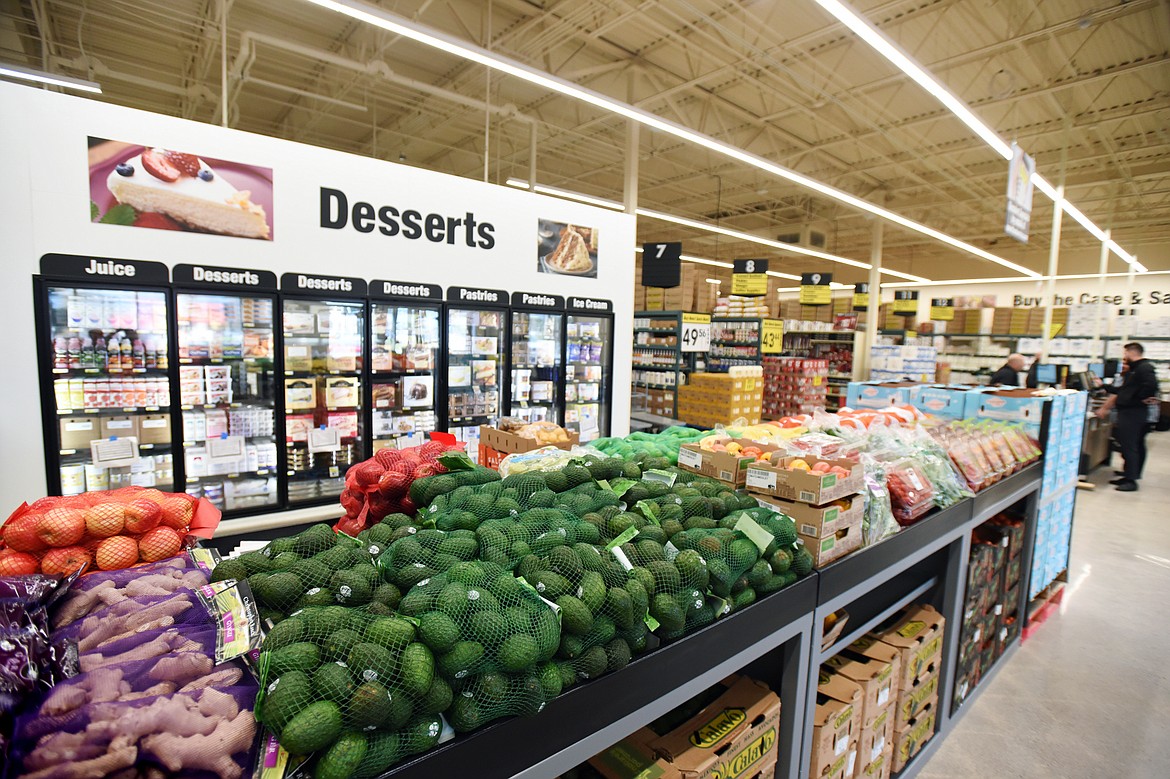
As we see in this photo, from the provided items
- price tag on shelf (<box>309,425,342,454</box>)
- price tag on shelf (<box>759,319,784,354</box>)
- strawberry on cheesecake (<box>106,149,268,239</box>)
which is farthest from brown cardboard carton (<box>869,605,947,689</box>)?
price tag on shelf (<box>759,319,784,354</box>)

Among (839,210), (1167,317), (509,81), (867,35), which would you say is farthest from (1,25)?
(1167,317)

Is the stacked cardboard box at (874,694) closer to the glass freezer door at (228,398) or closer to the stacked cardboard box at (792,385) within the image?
the glass freezer door at (228,398)

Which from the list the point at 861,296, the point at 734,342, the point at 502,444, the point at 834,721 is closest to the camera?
the point at 834,721

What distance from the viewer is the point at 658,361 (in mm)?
9984

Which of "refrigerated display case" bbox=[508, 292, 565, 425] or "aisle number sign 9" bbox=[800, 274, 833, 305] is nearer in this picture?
"refrigerated display case" bbox=[508, 292, 565, 425]

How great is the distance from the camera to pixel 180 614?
3.96 feet

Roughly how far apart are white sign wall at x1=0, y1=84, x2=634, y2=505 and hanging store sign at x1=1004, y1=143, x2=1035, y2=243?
14.5ft

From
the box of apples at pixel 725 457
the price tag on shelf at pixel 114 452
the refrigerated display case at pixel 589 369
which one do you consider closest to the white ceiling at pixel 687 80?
the refrigerated display case at pixel 589 369

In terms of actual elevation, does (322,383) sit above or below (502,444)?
above

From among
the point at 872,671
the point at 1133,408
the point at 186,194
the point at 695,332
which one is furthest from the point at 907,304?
the point at 186,194

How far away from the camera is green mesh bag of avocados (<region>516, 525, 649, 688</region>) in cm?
126

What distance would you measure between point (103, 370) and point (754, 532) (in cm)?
399

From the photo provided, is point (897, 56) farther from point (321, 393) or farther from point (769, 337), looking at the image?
point (769, 337)

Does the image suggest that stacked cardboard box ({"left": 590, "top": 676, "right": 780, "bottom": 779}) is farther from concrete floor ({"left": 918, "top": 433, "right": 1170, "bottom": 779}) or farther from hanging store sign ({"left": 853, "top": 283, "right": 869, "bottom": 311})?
hanging store sign ({"left": 853, "top": 283, "right": 869, "bottom": 311})
